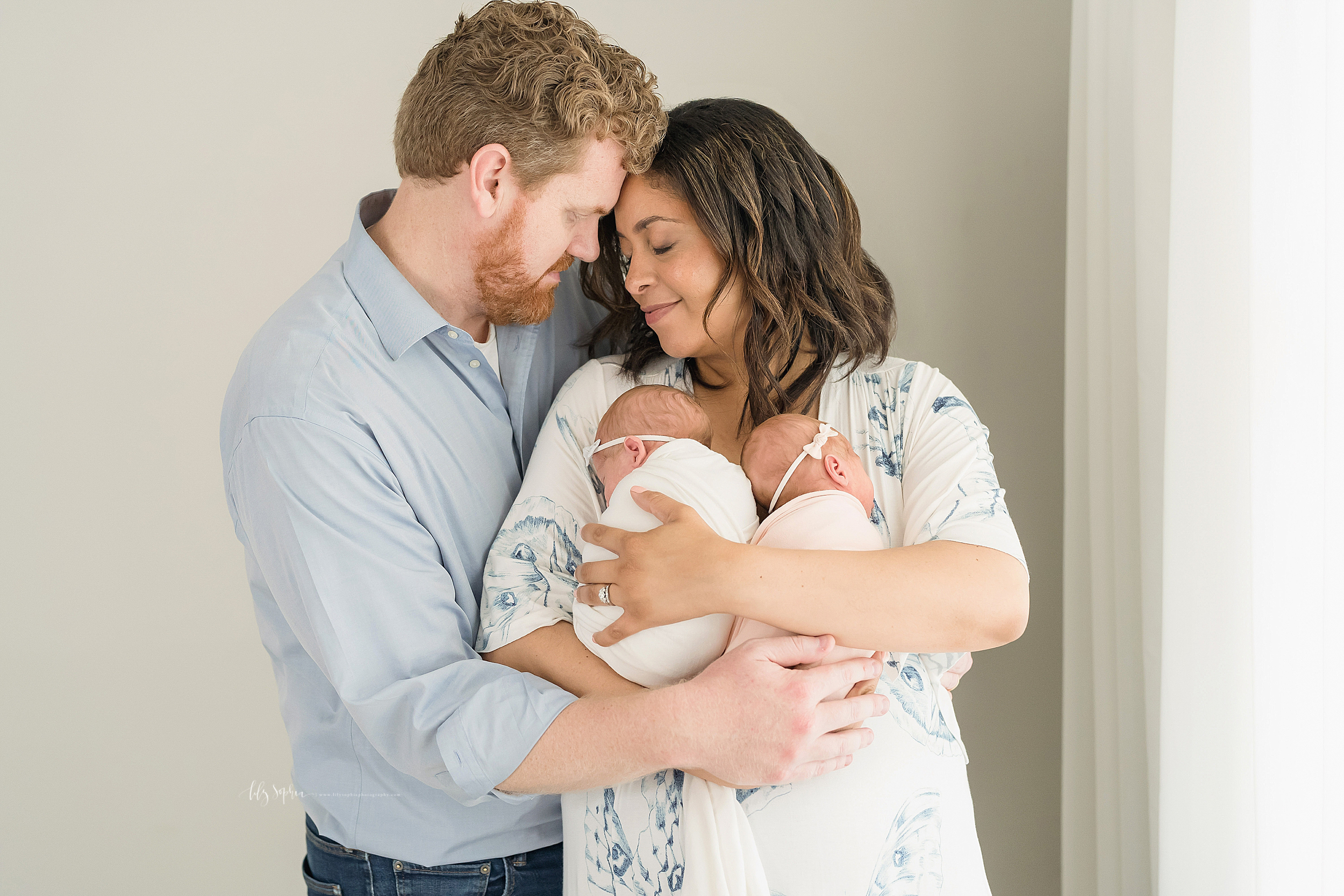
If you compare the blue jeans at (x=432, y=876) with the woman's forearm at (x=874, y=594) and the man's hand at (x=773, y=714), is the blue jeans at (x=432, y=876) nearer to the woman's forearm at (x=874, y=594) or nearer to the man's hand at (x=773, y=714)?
the man's hand at (x=773, y=714)

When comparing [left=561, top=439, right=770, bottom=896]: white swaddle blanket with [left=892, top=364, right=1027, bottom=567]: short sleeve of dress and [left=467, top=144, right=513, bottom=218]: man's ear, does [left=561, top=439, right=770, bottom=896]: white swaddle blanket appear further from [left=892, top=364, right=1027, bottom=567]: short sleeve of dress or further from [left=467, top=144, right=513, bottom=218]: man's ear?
[left=467, top=144, right=513, bottom=218]: man's ear

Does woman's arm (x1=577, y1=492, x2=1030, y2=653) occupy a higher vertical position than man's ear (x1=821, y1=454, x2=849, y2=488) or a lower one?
lower

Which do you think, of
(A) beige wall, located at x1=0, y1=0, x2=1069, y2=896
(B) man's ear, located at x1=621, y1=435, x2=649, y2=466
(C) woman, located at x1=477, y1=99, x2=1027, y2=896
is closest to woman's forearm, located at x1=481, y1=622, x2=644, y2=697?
(C) woman, located at x1=477, y1=99, x2=1027, y2=896

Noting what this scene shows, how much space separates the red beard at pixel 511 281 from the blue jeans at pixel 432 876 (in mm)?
964

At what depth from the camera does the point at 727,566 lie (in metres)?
1.18

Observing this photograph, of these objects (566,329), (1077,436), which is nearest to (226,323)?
(566,329)

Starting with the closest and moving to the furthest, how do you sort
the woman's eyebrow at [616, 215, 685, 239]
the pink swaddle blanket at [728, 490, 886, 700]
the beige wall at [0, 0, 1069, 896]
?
the pink swaddle blanket at [728, 490, 886, 700] < the woman's eyebrow at [616, 215, 685, 239] < the beige wall at [0, 0, 1069, 896]

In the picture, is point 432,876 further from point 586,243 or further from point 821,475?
point 586,243

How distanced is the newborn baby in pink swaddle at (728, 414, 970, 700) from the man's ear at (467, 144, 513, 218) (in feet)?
2.01

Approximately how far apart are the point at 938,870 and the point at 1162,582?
0.74m

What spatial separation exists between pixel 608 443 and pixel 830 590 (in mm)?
480

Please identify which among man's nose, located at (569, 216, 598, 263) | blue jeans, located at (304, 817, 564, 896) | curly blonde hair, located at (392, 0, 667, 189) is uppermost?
curly blonde hair, located at (392, 0, 667, 189)

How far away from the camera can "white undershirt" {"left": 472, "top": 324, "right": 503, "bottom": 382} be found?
1.69 m

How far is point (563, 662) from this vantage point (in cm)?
130
